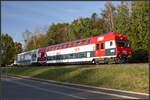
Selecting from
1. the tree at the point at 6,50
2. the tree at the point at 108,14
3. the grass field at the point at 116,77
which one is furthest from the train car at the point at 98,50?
the tree at the point at 6,50

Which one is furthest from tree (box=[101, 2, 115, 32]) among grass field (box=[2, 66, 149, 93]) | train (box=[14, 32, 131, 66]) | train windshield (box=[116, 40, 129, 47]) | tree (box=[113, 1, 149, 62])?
grass field (box=[2, 66, 149, 93])

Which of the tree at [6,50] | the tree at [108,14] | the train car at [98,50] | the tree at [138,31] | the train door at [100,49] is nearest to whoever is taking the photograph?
the train car at [98,50]

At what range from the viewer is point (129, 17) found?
31703 millimetres

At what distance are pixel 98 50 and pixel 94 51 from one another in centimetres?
76

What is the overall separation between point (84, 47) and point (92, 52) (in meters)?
2.06

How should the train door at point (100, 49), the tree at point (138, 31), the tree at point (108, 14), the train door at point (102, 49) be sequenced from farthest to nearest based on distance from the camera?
1. the tree at point (108, 14)
2. the tree at point (138, 31)
3. the train door at point (100, 49)
4. the train door at point (102, 49)

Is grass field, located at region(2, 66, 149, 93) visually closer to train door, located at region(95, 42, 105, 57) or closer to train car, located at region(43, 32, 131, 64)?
train car, located at region(43, 32, 131, 64)

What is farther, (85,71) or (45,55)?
(45,55)

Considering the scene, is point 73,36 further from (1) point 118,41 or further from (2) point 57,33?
(1) point 118,41

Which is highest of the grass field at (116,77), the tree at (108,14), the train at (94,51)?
the tree at (108,14)

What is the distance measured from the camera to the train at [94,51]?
22.0 metres

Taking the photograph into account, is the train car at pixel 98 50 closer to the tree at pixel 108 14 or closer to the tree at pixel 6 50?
the tree at pixel 108 14

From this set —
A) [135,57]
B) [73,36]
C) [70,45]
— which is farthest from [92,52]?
[73,36]

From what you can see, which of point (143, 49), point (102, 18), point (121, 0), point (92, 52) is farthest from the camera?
point (102, 18)
